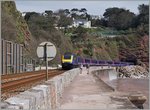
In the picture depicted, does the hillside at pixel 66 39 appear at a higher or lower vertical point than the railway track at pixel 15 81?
higher

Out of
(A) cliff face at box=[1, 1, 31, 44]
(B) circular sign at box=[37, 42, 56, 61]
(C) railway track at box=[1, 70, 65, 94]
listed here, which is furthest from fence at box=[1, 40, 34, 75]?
(B) circular sign at box=[37, 42, 56, 61]

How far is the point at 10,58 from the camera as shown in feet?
135

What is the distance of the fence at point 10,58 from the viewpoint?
37344 mm

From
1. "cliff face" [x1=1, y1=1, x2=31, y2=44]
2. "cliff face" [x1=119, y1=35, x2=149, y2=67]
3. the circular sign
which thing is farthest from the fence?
"cliff face" [x1=119, y1=35, x2=149, y2=67]

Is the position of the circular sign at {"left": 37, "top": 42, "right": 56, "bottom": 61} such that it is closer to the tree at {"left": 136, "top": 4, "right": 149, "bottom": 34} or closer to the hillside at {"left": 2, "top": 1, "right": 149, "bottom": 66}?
the hillside at {"left": 2, "top": 1, "right": 149, "bottom": 66}

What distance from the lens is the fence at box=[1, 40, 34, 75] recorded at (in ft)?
123

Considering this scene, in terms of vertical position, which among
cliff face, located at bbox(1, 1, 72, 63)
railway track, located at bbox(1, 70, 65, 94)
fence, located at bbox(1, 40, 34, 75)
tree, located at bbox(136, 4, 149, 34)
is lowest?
railway track, located at bbox(1, 70, 65, 94)

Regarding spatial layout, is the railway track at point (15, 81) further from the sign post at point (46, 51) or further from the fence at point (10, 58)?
the fence at point (10, 58)

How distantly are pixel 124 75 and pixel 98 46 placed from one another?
2960cm

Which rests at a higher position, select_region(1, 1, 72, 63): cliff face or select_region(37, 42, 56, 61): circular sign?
select_region(1, 1, 72, 63): cliff face

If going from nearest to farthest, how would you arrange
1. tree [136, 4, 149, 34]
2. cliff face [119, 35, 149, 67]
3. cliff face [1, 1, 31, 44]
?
1. cliff face [1, 1, 31, 44]
2. cliff face [119, 35, 149, 67]
3. tree [136, 4, 149, 34]

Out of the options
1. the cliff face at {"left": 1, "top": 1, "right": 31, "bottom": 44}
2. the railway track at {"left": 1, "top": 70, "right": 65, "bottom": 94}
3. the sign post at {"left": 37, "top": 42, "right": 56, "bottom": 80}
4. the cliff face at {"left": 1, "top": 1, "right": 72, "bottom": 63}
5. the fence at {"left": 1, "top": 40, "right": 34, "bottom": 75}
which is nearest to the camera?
the sign post at {"left": 37, "top": 42, "right": 56, "bottom": 80}

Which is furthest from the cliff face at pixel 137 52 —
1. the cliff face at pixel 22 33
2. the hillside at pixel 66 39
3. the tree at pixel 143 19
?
the cliff face at pixel 22 33

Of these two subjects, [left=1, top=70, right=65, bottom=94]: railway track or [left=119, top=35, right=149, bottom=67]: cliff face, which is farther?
[left=119, top=35, right=149, bottom=67]: cliff face
